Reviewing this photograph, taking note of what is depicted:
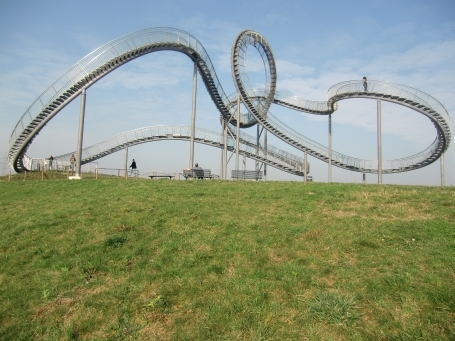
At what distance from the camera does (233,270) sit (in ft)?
27.7

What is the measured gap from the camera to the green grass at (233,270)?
6.39 m

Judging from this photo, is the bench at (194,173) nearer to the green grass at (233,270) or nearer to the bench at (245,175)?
the bench at (245,175)

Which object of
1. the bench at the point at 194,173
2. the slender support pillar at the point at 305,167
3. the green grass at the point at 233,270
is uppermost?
the slender support pillar at the point at 305,167

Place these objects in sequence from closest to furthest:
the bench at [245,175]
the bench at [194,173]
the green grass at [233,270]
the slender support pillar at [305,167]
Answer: the green grass at [233,270] → the bench at [194,173] → the bench at [245,175] → the slender support pillar at [305,167]

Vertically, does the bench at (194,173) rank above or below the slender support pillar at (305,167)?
below

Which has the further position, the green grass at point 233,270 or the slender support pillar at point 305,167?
the slender support pillar at point 305,167

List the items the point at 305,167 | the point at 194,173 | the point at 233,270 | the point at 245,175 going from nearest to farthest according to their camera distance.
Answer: the point at 233,270 < the point at 194,173 < the point at 245,175 < the point at 305,167

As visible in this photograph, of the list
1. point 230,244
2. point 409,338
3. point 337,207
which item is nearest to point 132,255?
point 230,244

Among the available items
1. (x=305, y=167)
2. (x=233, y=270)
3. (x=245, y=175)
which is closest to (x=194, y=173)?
(x=245, y=175)

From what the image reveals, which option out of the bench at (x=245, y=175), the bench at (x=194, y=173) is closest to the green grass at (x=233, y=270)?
the bench at (x=194, y=173)

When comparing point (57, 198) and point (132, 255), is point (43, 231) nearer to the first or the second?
point (132, 255)

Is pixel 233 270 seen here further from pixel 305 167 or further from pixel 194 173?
pixel 305 167

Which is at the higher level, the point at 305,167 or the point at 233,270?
the point at 305,167

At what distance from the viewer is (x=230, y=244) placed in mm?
9930
